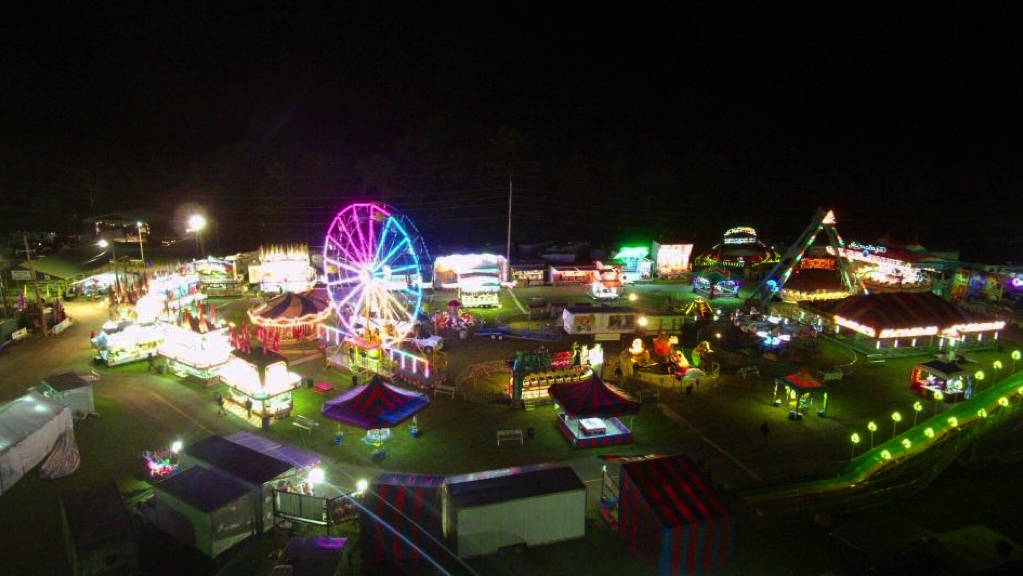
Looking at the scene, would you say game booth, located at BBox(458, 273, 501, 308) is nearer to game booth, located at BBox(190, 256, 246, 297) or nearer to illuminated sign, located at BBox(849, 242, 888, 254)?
game booth, located at BBox(190, 256, 246, 297)

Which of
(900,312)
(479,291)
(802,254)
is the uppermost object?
(802,254)

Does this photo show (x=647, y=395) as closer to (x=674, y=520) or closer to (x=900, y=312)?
(x=674, y=520)

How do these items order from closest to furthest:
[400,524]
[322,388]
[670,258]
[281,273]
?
[400,524], [322,388], [281,273], [670,258]

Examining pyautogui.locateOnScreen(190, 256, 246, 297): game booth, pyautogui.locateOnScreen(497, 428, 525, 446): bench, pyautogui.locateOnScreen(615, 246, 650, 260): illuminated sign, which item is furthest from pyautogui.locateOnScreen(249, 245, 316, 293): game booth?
pyautogui.locateOnScreen(497, 428, 525, 446): bench

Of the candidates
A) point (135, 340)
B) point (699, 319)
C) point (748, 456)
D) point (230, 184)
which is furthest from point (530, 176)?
point (748, 456)

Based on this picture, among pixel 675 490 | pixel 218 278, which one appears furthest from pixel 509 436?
pixel 218 278

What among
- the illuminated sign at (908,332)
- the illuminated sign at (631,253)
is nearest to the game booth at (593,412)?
the illuminated sign at (908,332)
